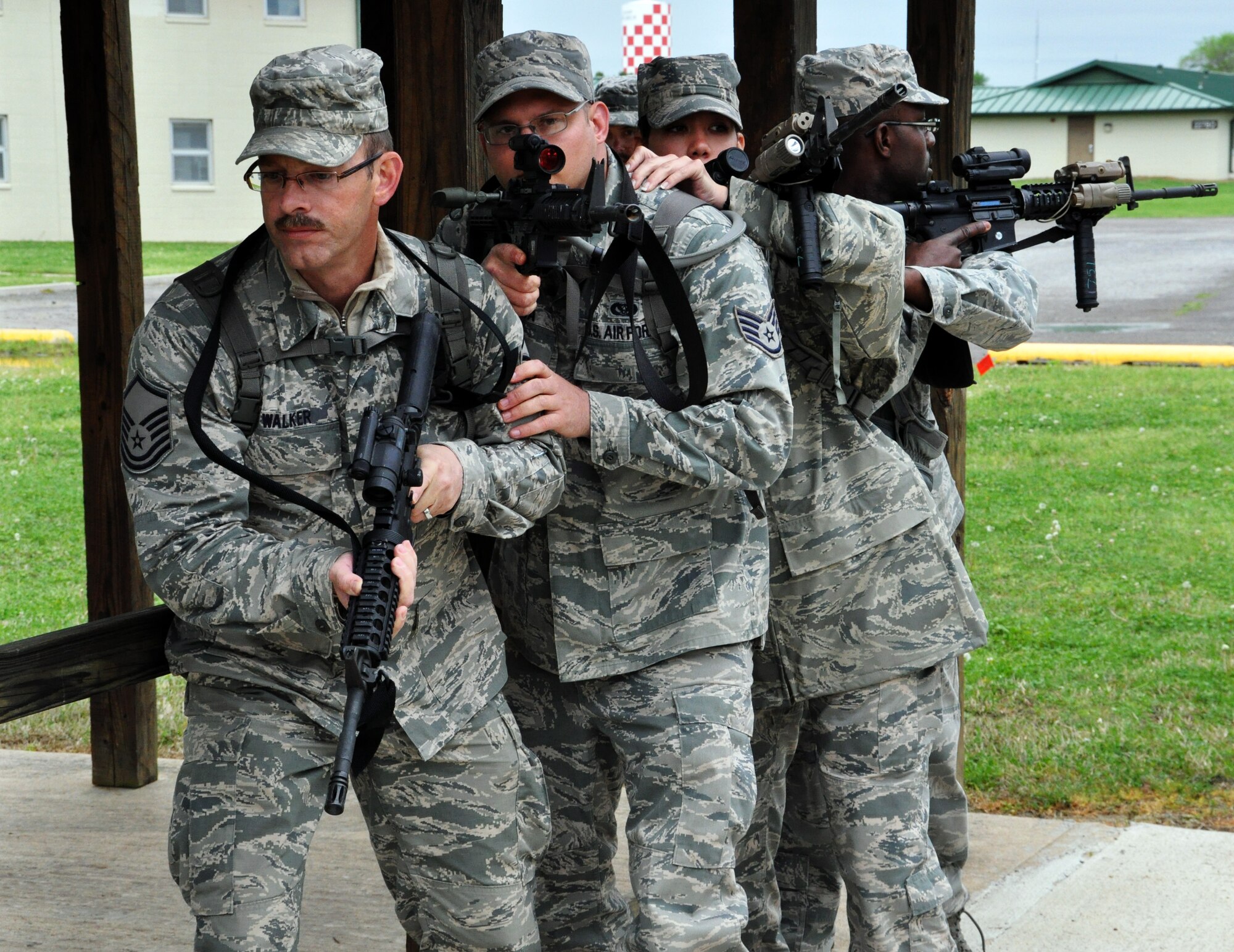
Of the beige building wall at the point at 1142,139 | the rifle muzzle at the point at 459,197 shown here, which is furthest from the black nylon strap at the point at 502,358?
the beige building wall at the point at 1142,139

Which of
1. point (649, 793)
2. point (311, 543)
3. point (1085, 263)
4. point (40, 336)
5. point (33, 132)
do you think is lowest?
point (649, 793)

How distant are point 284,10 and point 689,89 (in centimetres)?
2620

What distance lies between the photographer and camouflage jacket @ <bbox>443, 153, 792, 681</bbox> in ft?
9.40

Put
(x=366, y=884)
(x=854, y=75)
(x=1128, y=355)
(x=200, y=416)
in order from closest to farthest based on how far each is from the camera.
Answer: (x=200, y=416) → (x=854, y=75) → (x=366, y=884) → (x=1128, y=355)

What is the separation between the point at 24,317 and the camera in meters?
16.2

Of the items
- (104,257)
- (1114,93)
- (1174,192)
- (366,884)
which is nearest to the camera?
(1174,192)

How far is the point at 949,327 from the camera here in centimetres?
321

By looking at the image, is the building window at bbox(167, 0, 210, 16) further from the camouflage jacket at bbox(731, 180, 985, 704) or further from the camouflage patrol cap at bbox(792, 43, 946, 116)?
the camouflage jacket at bbox(731, 180, 985, 704)

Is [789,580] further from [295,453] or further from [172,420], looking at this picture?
[172,420]

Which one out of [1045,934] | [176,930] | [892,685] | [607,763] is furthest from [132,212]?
[1045,934]

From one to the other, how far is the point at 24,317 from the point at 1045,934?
48.4 feet

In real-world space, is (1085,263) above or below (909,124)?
below

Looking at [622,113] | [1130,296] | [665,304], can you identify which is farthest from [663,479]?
[1130,296]

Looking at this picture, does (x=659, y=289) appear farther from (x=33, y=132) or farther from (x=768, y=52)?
(x=33, y=132)
